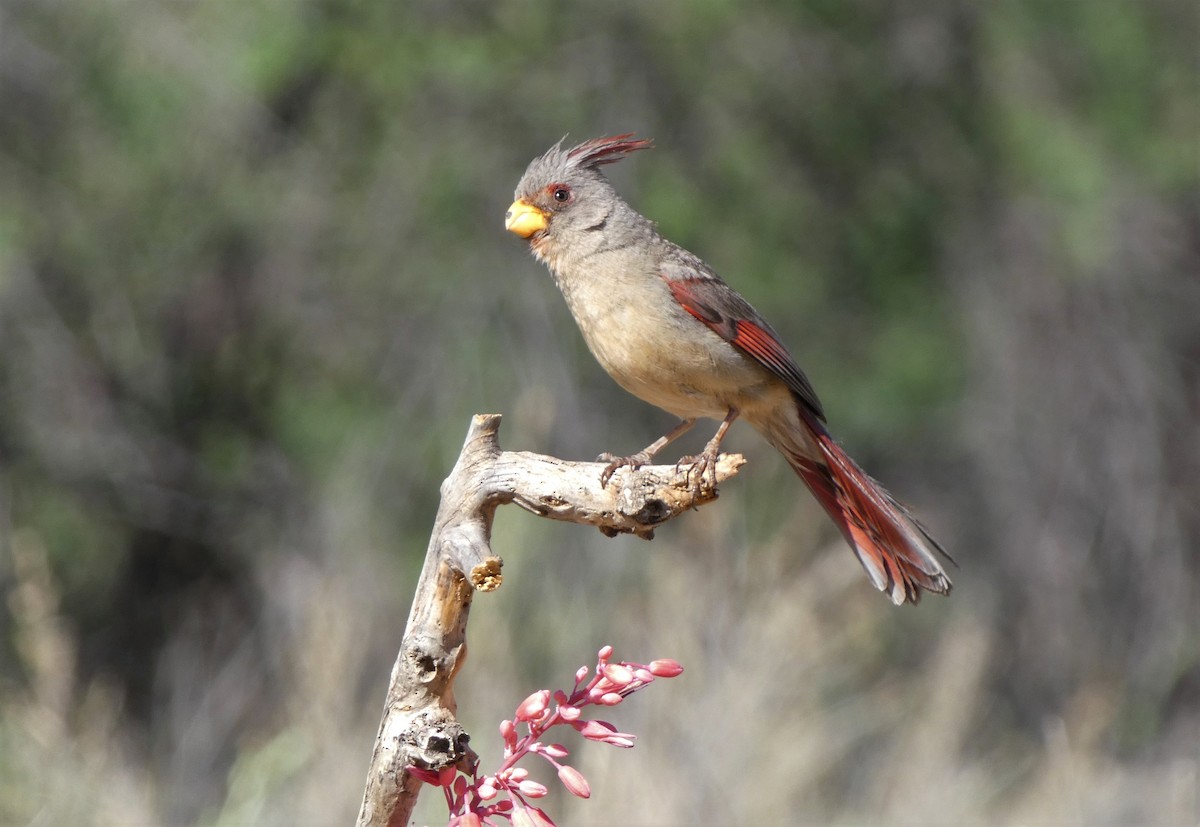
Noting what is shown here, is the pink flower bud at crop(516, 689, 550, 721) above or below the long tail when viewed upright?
below

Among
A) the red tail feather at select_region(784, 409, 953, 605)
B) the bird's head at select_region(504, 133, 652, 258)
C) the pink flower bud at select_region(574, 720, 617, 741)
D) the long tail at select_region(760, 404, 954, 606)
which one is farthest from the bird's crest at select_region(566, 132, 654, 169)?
the pink flower bud at select_region(574, 720, 617, 741)

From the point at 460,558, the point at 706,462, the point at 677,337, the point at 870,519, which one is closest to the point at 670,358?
the point at 677,337

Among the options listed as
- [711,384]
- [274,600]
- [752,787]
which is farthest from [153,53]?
[711,384]

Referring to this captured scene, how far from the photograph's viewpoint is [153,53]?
966 cm

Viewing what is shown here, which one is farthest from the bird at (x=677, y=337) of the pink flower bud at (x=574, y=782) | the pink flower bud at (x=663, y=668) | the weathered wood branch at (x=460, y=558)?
Answer: the pink flower bud at (x=574, y=782)

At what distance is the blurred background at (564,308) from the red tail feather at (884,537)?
4.84m

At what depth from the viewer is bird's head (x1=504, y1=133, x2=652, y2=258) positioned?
13.2 feet

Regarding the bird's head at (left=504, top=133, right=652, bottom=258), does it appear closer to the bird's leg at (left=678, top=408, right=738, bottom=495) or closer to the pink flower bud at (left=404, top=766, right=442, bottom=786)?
the bird's leg at (left=678, top=408, right=738, bottom=495)

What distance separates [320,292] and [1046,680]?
5.91 metres

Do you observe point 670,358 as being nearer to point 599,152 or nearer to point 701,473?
point 599,152

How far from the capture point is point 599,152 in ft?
13.1

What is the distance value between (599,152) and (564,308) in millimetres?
5991

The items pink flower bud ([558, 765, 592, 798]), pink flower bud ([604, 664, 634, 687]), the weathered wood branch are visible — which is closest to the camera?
pink flower bud ([558, 765, 592, 798])

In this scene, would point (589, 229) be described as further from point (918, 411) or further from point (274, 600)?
point (918, 411)
